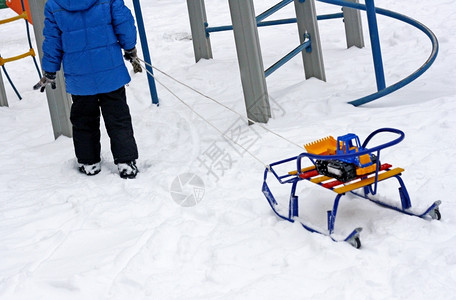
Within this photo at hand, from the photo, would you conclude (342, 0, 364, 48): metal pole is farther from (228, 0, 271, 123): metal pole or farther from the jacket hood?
the jacket hood

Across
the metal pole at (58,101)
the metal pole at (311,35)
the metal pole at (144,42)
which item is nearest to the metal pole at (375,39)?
the metal pole at (311,35)

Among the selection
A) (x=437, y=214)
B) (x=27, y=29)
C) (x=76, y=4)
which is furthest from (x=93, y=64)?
(x=27, y=29)

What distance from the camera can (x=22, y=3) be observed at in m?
6.89

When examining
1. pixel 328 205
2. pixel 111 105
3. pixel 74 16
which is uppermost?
pixel 74 16

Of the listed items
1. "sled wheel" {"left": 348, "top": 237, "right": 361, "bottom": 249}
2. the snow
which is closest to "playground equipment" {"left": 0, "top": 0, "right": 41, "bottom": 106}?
the snow

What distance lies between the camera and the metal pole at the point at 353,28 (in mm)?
6758

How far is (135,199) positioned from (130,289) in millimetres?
1163

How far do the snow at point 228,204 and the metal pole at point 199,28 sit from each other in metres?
0.47

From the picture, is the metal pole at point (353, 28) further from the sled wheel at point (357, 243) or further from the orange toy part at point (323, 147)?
the sled wheel at point (357, 243)

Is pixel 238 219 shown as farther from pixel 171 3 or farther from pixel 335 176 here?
pixel 171 3

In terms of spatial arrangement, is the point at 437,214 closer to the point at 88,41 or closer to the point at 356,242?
the point at 356,242

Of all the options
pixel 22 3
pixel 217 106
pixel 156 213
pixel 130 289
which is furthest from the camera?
pixel 22 3

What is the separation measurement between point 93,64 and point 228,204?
1.41 meters

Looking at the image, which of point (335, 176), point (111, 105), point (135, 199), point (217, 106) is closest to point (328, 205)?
point (335, 176)
